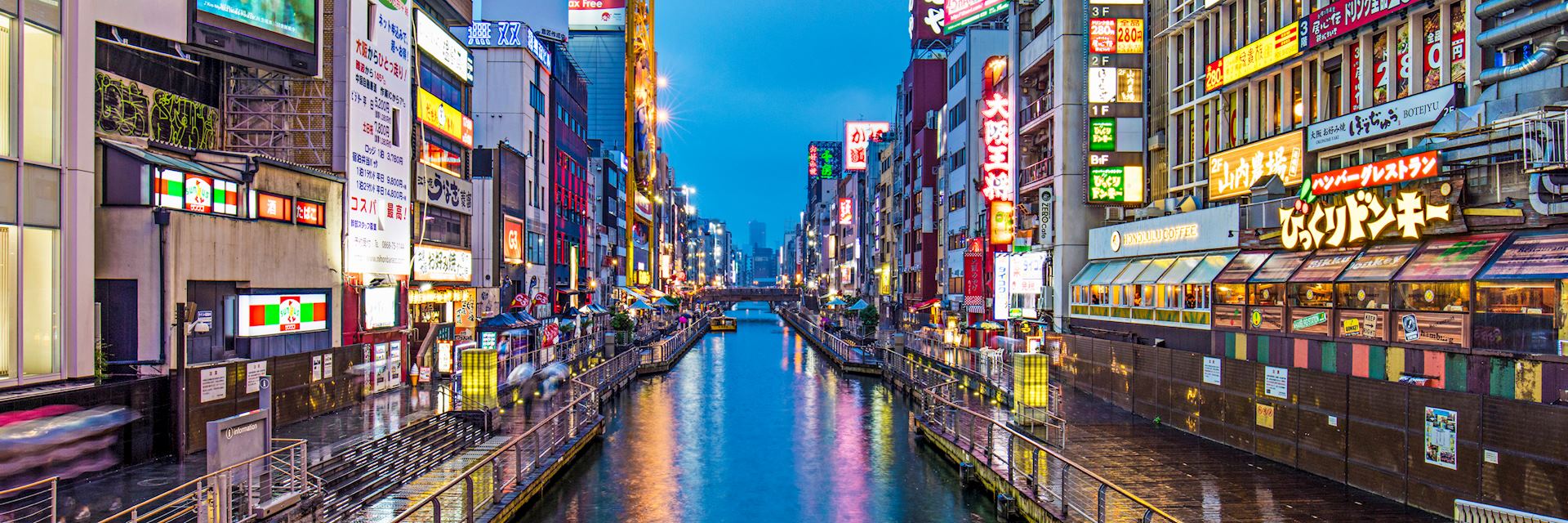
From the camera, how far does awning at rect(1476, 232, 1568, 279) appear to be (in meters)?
16.2

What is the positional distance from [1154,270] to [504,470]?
917 inches

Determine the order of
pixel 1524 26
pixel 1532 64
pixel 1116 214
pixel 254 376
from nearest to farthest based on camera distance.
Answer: pixel 1532 64 < pixel 1524 26 < pixel 254 376 < pixel 1116 214

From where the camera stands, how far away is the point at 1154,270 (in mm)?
32250

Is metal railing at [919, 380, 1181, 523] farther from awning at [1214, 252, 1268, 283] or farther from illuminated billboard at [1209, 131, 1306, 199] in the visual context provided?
illuminated billboard at [1209, 131, 1306, 199]

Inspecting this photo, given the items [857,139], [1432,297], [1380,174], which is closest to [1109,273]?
[1380,174]

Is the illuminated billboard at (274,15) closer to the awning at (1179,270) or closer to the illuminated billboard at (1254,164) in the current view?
the awning at (1179,270)

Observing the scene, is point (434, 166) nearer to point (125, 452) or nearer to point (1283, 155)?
point (125, 452)

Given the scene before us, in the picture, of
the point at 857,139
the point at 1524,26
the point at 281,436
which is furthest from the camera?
the point at 857,139

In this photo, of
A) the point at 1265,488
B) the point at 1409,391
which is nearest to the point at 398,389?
the point at 1265,488

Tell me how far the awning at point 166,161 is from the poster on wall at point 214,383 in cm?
465

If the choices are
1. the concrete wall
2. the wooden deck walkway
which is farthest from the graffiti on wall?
the wooden deck walkway

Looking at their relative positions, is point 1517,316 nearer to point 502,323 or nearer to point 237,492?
point 237,492

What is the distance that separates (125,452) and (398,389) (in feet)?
43.5

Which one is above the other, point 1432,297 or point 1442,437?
point 1432,297
